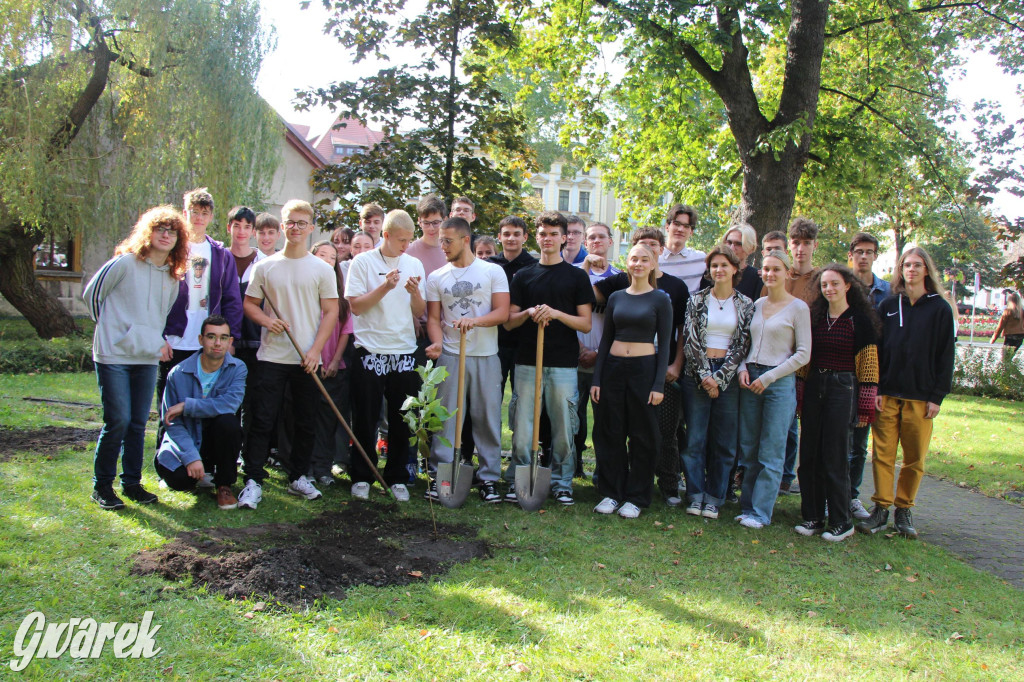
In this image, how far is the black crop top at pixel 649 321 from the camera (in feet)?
18.4

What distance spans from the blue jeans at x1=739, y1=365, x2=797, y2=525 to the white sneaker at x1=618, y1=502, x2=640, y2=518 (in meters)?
0.86

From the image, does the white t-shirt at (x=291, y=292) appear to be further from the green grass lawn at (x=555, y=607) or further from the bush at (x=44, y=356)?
the bush at (x=44, y=356)

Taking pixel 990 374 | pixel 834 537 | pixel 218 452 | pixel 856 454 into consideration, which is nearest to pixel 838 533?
pixel 834 537

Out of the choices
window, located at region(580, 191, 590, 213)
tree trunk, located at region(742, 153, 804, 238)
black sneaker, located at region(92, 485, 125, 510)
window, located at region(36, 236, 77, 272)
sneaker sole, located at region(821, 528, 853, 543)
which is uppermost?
window, located at region(580, 191, 590, 213)

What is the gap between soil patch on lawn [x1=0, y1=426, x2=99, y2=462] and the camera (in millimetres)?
6387

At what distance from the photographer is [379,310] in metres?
5.59

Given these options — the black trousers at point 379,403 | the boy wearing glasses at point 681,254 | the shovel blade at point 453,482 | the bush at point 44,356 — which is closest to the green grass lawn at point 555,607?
the shovel blade at point 453,482

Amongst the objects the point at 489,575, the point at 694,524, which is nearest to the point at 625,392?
the point at 694,524

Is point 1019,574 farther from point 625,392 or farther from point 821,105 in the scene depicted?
point 821,105

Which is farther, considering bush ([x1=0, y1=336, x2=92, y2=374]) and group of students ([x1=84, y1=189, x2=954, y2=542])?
bush ([x1=0, y1=336, x2=92, y2=374])

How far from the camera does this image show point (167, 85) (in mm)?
16094

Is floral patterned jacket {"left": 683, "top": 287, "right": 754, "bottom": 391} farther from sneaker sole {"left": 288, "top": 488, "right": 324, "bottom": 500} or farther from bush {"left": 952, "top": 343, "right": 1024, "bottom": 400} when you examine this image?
bush {"left": 952, "top": 343, "right": 1024, "bottom": 400}

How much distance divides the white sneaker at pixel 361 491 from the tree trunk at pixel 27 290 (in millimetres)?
12913

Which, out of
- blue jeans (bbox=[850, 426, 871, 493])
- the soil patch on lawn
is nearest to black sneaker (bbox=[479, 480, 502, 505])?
blue jeans (bbox=[850, 426, 871, 493])
